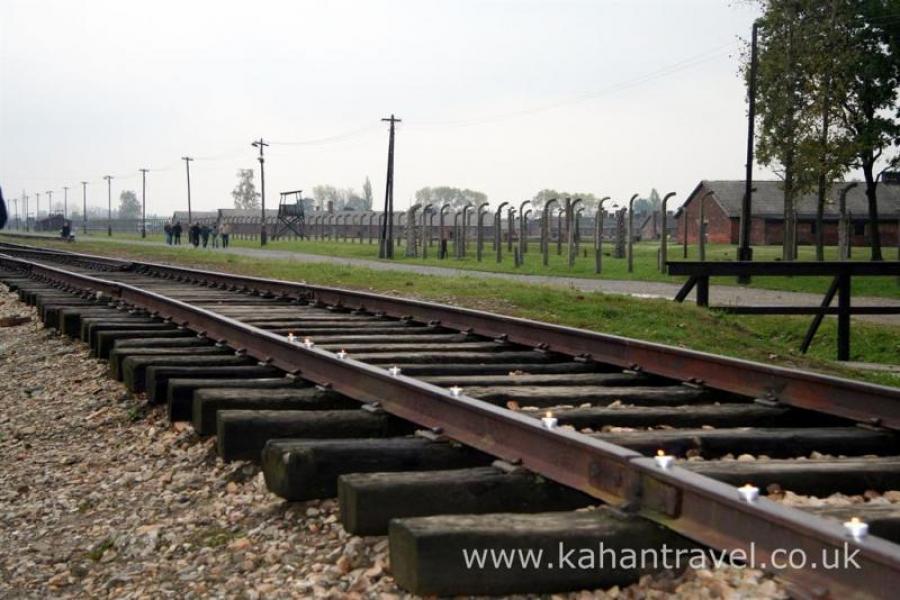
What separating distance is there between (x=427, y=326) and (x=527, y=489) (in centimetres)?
585

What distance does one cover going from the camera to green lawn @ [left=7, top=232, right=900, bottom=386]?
1157 cm

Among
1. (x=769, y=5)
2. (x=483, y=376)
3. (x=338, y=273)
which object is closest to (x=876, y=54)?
(x=769, y=5)

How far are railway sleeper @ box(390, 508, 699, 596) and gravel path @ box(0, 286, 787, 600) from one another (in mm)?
65

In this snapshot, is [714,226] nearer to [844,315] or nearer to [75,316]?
[844,315]

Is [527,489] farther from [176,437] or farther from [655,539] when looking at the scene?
[176,437]

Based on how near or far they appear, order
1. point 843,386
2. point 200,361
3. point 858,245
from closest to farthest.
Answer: point 843,386
point 200,361
point 858,245

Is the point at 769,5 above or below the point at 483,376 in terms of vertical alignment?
above

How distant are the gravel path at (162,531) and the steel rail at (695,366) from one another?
7.36 ft

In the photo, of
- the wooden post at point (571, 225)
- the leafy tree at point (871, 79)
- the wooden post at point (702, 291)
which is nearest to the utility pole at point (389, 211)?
the wooden post at point (571, 225)

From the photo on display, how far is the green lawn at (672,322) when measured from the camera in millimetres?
11570

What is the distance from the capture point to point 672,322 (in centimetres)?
1309

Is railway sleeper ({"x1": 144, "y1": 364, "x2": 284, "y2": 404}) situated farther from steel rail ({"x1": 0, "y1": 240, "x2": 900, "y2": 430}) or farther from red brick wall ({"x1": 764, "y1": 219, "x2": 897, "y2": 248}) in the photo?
red brick wall ({"x1": 764, "y1": 219, "x2": 897, "y2": 248})

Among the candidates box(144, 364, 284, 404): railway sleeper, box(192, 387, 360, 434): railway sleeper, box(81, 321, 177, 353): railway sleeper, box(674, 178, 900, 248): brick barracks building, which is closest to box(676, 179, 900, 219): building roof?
box(674, 178, 900, 248): brick barracks building

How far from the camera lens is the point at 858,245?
6606cm
